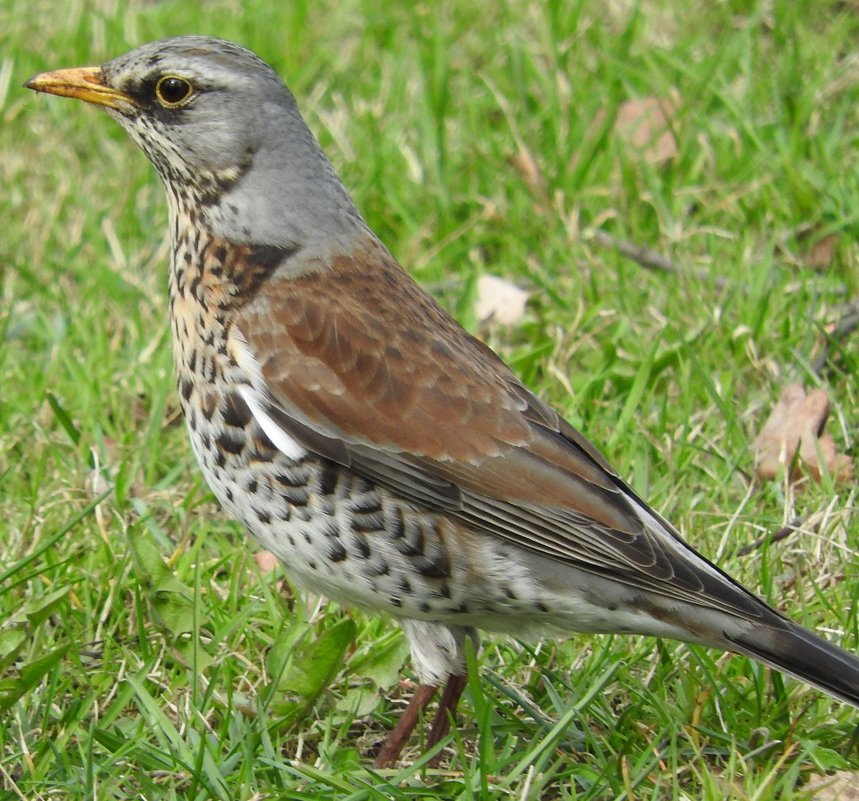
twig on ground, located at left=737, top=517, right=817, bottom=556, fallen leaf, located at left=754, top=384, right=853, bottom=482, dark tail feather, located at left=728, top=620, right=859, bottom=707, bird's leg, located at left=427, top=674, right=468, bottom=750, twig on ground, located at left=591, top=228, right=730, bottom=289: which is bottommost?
bird's leg, located at left=427, top=674, right=468, bottom=750

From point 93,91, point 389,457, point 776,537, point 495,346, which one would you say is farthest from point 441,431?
point 495,346

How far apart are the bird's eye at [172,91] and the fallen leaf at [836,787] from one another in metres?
2.41

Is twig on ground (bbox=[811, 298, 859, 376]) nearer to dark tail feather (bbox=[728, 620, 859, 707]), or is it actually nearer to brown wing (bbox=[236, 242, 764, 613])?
brown wing (bbox=[236, 242, 764, 613])

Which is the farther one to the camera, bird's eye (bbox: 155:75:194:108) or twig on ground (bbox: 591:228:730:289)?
twig on ground (bbox: 591:228:730:289)

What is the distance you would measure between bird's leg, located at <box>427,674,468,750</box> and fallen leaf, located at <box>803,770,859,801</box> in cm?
92

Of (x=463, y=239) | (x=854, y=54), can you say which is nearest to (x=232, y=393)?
(x=463, y=239)

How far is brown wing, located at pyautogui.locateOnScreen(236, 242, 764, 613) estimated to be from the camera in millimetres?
3830

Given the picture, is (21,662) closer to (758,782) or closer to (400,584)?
(400,584)

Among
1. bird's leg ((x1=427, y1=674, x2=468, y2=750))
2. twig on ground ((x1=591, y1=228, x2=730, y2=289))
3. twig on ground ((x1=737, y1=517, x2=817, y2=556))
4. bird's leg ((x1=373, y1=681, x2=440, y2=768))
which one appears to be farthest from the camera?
twig on ground ((x1=591, y1=228, x2=730, y2=289))

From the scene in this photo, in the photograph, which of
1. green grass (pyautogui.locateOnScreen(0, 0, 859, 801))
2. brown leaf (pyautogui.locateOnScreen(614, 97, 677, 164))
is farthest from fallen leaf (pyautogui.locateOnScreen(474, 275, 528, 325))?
brown leaf (pyautogui.locateOnScreen(614, 97, 677, 164))

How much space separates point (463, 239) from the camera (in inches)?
250

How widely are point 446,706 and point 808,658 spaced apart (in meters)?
0.97

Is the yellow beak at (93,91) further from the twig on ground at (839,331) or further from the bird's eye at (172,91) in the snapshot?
the twig on ground at (839,331)

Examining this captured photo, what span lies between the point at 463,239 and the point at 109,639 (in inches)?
106
